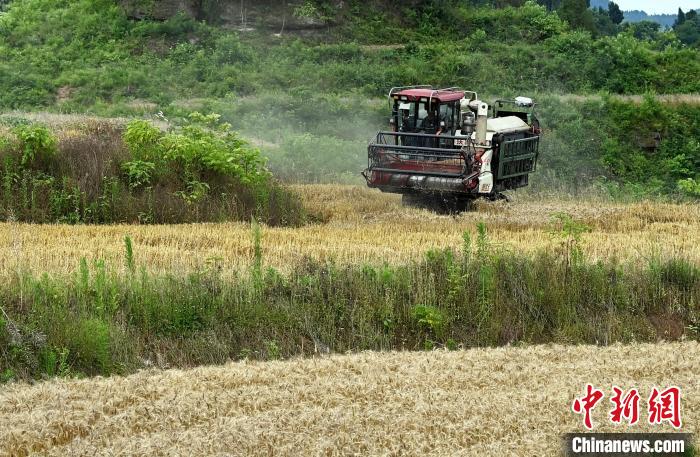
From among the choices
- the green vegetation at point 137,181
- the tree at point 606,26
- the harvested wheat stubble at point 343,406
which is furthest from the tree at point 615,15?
the harvested wheat stubble at point 343,406

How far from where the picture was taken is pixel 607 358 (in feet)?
31.5

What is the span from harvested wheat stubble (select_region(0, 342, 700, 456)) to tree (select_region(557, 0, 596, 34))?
47.6 metres

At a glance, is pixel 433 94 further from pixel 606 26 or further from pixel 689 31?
pixel 689 31

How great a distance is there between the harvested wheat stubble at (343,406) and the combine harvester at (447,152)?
10193mm

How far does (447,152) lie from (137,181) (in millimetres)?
5482

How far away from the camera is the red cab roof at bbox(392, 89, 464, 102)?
2070cm

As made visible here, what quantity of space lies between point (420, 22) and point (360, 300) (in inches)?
1561

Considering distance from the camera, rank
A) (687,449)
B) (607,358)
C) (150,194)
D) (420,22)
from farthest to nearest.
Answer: (420,22) → (150,194) → (607,358) → (687,449)

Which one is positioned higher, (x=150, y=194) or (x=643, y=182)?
(x=150, y=194)

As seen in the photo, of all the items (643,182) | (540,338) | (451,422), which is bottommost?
(643,182)

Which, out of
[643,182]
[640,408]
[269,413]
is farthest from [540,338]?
[643,182]

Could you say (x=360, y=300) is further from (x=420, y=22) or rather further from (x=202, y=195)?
(x=420, y=22)

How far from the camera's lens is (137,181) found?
Result: 1892 centimetres

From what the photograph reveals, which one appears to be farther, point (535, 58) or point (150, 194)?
point (535, 58)
